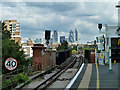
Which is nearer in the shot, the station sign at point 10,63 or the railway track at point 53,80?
the station sign at point 10,63

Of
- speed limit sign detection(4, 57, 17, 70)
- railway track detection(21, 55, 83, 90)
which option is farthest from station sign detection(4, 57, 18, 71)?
railway track detection(21, 55, 83, 90)

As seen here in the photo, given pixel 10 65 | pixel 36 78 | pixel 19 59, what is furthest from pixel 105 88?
pixel 19 59

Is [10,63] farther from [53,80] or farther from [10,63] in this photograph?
[53,80]

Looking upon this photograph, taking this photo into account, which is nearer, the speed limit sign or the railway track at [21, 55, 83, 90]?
the speed limit sign

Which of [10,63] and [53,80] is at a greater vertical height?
Result: [10,63]

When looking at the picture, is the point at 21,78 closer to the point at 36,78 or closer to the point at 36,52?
the point at 36,78

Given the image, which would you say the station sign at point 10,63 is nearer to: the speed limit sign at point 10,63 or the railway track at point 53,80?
the speed limit sign at point 10,63

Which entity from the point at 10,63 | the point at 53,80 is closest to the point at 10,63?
the point at 10,63

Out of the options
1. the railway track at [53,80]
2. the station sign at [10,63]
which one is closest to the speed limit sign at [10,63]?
the station sign at [10,63]

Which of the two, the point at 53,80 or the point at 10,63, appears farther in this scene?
the point at 53,80

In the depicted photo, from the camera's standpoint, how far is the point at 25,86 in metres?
12.3

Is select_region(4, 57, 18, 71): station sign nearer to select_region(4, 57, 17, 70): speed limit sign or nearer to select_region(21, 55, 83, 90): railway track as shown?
select_region(4, 57, 17, 70): speed limit sign

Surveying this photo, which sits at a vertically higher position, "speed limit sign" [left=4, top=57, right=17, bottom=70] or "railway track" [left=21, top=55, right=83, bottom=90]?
"speed limit sign" [left=4, top=57, right=17, bottom=70]

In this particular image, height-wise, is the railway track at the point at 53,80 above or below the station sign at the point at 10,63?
below
